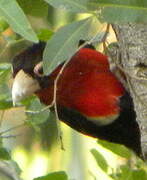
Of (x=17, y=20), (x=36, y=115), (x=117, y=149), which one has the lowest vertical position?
(x=117, y=149)

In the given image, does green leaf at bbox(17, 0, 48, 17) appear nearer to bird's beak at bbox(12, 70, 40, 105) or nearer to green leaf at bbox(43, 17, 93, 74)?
green leaf at bbox(43, 17, 93, 74)

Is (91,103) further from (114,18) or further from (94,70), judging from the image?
(114,18)

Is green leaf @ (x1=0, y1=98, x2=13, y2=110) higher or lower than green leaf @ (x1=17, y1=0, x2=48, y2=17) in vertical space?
lower

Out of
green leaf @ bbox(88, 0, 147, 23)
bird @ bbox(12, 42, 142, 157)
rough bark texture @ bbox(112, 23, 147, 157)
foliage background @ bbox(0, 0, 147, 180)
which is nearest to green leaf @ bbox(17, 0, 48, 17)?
foliage background @ bbox(0, 0, 147, 180)

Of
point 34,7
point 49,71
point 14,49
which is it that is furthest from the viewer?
point 14,49

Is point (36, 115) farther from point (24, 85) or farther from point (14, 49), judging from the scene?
point (14, 49)

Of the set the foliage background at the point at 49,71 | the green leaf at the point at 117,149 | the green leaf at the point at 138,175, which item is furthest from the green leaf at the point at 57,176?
the green leaf at the point at 117,149

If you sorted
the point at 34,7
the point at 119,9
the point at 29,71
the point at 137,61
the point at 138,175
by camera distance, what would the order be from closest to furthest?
the point at 119,9 < the point at 137,61 < the point at 34,7 < the point at 138,175 < the point at 29,71

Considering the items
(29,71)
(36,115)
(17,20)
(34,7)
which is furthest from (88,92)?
(17,20)
